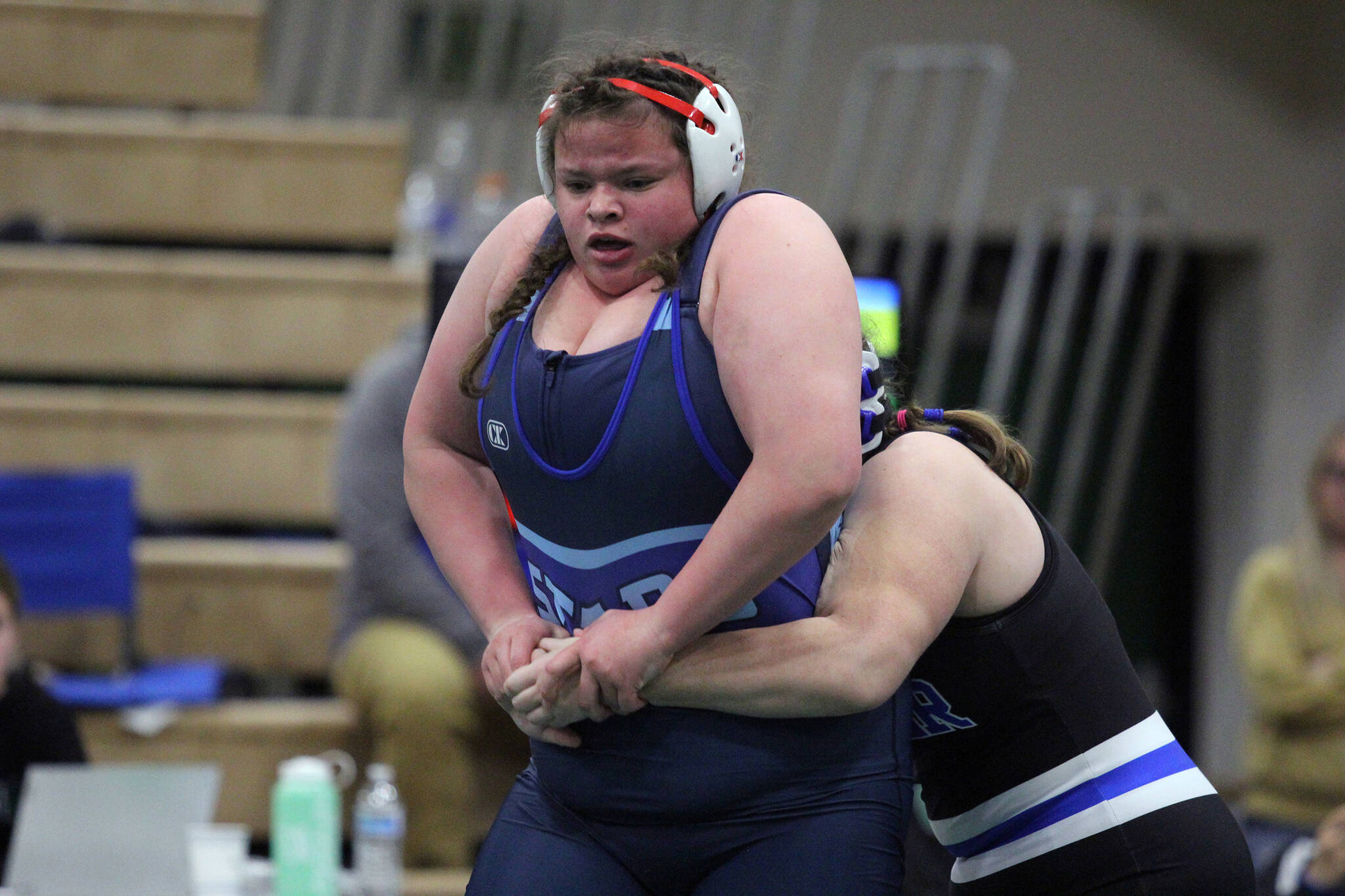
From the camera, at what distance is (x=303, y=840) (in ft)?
5.95

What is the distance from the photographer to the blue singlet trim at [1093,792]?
137cm

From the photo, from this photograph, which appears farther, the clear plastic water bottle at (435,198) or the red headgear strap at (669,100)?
the clear plastic water bottle at (435,198)

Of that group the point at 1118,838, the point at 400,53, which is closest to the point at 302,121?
the point at 400,53

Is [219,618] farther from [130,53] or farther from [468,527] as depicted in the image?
[468,527]

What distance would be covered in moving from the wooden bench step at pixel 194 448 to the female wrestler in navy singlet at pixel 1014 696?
2.73 meters

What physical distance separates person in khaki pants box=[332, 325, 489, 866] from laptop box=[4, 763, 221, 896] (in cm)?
117

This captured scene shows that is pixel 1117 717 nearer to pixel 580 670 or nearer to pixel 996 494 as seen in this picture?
pixel 996 494

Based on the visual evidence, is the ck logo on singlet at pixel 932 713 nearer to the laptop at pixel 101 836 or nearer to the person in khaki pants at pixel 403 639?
the laptop at pixel 101 836

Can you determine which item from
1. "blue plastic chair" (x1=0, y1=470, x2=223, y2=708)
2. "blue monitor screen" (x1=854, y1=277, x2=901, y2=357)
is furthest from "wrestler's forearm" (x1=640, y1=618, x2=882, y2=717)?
"blue plastic chair" (x1=0, y1=470, x2=223, y2=708)

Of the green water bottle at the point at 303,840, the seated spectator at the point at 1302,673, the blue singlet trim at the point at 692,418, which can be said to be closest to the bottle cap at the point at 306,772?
the green water bottle at the point at 303,840

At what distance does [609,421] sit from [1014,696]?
18.3 inches

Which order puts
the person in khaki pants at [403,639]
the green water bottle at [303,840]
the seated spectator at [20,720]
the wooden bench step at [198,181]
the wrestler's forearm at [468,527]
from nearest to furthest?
the wrestler's forearm at [468,527] < the green water bottle at [303,840] < the seated spectator at [20,720] < the person in khaki pants at [403,639] < the wooden bench step at [198,181]

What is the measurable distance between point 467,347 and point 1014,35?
14.8ft

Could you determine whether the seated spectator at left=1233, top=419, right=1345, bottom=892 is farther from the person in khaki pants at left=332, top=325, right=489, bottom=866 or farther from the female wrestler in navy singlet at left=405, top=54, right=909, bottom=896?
the female wrestler in navy singlet at left=405, top=54, right=909, bottom=896
